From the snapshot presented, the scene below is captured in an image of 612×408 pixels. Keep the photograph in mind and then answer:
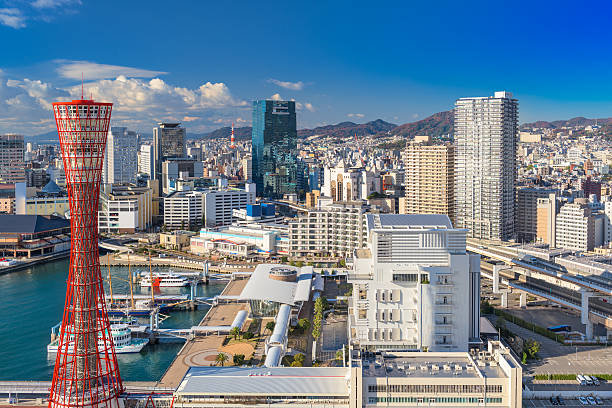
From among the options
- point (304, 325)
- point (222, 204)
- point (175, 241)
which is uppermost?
point (222, 204)

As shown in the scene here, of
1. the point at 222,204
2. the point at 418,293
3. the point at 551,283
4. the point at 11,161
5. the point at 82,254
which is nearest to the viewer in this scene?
the point at 82,254

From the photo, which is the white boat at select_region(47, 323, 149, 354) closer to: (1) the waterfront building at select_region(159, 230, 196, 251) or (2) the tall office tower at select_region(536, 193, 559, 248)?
(1) the waterfront building at select_region(159, 230, 196, 251)

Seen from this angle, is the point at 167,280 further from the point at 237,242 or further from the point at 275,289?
the point at 275,289

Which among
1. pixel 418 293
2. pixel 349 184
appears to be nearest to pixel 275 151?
pixel 349 184

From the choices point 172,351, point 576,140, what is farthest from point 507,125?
point 576,140

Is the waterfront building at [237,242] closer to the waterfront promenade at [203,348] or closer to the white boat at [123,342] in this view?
the waterfront promenade at [203,348]

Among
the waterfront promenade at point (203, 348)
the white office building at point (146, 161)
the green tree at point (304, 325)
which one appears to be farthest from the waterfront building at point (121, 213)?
the white office building at point (146, 161)
